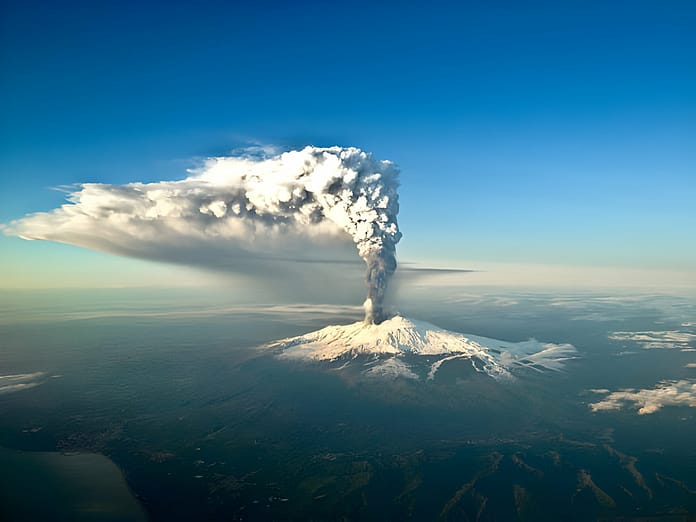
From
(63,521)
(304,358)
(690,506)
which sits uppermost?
(304,358)

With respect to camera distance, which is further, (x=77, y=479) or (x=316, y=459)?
(x=316, y=459)

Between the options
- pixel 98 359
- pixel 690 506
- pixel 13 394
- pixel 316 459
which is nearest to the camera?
pixel 690 506

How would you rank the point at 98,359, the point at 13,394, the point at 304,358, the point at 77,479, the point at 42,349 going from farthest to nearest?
the point at 42,349 → the point at 98,359 → the point at 304,358 → the point at 13,394 → the point at 77,479

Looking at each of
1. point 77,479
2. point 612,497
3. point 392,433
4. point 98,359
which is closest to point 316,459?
point 392,433

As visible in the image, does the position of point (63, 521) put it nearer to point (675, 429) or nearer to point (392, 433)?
point (392, 433)

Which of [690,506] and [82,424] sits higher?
[82,424]

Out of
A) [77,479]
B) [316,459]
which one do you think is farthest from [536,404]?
[77,479]
